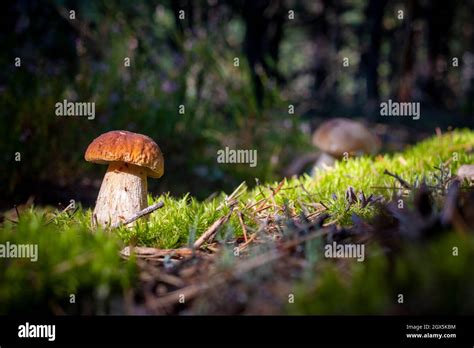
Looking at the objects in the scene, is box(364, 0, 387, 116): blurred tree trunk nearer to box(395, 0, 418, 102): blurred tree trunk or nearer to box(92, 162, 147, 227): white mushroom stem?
box(395, 0, 418, 102): blurred tree trunk

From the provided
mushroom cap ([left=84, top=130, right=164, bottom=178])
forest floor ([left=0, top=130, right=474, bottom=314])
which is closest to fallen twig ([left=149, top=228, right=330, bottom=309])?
forest floor ([left=0, top=130, right=474, bottom=314])

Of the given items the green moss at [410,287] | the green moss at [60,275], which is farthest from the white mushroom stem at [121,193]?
the green moss at [410,287]

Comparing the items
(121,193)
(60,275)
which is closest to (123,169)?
(121,193)

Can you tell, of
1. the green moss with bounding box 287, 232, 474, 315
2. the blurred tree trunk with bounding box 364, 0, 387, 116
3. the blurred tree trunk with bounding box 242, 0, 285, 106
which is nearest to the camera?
the green moss with bounding box 287, 232, 474, 315

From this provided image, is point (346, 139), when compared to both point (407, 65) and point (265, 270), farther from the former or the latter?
point (407, 65)

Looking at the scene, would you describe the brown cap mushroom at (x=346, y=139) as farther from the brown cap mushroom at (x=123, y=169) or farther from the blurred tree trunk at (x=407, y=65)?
the blurred tree trunk at (x=407, y=65)

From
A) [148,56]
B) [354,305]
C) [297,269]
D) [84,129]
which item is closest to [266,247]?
[297,269]
